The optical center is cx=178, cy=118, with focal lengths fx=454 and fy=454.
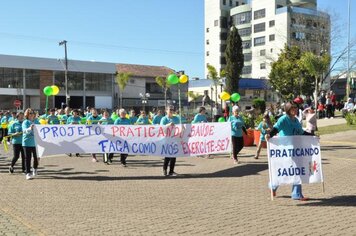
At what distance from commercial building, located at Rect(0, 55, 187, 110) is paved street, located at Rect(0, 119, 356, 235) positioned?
48610mm

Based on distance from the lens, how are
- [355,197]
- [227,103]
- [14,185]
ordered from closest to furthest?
[355,197] < [14,185] < [227,103]

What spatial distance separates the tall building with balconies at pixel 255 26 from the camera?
77.9 m

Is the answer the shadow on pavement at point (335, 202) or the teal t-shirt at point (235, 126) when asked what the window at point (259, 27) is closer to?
the teal t-shirt at point (235, 126)

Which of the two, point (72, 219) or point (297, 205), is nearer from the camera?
point (72, 219)

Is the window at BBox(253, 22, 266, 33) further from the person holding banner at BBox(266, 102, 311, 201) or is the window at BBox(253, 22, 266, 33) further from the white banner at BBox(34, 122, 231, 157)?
the person holding banner at BBox(266, 102, 311, 201)

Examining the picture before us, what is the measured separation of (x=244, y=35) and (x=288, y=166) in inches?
3261

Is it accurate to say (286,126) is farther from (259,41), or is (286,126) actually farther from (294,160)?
(259,41)

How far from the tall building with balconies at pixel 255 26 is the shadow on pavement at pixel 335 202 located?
61.3 metres

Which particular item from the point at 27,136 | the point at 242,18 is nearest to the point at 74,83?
the point at 242,18

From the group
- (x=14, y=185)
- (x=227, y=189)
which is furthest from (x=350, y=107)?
(x=14, y=185)

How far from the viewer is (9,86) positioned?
5906 cm

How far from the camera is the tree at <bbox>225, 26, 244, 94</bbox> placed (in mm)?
50344

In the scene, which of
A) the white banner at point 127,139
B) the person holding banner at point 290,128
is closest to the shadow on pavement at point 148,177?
the white banner at point 127,139

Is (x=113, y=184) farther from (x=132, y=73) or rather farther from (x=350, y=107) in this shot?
(x=132, y=73)
